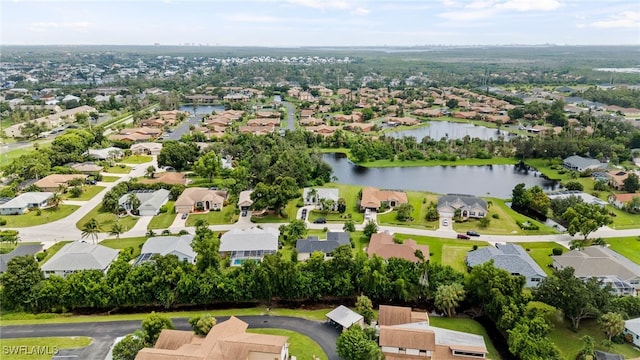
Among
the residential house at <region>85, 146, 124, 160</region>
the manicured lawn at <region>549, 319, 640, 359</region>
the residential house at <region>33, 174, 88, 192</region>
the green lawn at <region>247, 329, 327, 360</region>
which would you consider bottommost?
the green lawn at <region>247, 329, 327, 360</region>

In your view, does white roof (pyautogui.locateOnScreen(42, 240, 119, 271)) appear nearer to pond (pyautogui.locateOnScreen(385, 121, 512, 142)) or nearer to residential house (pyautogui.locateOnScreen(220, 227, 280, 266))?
residential house (pyautogui.locateOnScreen(220, 227, 280, 266))

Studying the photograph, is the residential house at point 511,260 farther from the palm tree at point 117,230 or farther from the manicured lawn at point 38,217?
the manicured lawn at point 38,217

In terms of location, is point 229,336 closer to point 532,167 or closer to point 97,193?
point 97,193

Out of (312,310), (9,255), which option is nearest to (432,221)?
(312,310)

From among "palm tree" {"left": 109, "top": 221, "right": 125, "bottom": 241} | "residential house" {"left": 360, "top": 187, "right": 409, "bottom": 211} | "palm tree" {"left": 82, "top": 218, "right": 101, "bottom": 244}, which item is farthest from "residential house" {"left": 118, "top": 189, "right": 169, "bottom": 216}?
"residential house" {"left": 360, "top": 187, "right": 409, "bottom": 211}

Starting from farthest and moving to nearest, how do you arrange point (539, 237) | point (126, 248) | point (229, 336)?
point (539, 237)
point (126, 248)
point (229, 336)

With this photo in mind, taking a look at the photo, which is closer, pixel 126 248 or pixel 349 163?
pixel 126 248

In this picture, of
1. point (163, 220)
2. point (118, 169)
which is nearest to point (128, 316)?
point (163, 220)
